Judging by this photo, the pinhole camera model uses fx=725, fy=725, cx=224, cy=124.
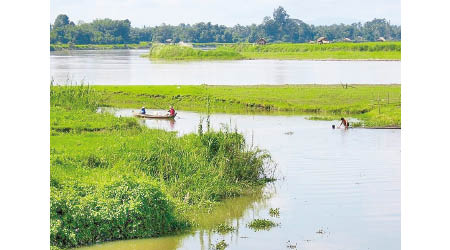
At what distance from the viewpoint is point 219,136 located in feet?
55.7

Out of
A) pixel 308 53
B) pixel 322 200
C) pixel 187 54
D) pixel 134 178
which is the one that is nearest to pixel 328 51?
pixel 308 53

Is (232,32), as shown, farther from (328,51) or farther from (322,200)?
(322,200)

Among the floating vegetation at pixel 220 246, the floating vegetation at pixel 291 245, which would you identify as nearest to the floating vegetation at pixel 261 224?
the floating vegetation at pixel 291 245

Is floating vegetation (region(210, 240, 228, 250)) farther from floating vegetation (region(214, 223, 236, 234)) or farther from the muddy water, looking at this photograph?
floating vegetation (region(214, 223, 236, 234))

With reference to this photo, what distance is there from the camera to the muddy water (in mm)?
13141

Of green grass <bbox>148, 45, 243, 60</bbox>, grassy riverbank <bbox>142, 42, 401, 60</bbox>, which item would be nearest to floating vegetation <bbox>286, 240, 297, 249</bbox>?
grassy riverbank <bbox>142, 42, 401, 60</bbox>

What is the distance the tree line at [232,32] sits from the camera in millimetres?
133000

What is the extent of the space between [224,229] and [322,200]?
3343mm

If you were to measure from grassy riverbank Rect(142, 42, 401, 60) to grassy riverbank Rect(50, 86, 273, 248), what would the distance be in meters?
66.8

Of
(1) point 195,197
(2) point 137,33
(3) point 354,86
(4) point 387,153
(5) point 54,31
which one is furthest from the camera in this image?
(2) point 137,33

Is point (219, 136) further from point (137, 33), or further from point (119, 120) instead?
point (137, 33)

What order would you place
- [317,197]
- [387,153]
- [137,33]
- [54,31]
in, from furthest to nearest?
[137,33] < [54,31] < [387,153] < [317,197]
